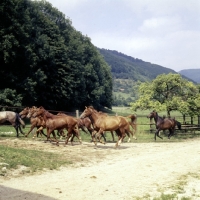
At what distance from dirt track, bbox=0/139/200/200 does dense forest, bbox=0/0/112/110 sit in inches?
731

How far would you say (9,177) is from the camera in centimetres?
886

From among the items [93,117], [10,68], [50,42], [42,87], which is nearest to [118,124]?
[93,117]

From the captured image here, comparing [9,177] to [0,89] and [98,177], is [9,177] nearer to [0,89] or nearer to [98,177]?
[98,177]

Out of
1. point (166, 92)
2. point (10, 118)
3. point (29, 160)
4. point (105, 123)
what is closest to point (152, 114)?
point (166, 92)

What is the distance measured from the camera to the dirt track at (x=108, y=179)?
7.52 metres

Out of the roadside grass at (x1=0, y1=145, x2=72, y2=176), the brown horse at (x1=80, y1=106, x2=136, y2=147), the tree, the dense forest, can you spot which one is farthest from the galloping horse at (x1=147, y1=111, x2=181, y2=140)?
the dense forest

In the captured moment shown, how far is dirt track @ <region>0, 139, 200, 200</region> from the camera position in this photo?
24.7 ft

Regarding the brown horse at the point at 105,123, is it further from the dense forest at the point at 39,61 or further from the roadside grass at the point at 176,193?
the dense forest at the point at 39,61

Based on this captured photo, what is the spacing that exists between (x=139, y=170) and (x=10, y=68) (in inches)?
966

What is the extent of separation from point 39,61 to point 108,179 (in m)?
29.1

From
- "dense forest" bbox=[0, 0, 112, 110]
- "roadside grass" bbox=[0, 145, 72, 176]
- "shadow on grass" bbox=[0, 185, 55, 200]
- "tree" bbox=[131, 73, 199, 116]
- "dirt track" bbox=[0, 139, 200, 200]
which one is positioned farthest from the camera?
"dense forest" bbox=[0, 0, 112, 110]

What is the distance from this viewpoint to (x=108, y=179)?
9117 mm

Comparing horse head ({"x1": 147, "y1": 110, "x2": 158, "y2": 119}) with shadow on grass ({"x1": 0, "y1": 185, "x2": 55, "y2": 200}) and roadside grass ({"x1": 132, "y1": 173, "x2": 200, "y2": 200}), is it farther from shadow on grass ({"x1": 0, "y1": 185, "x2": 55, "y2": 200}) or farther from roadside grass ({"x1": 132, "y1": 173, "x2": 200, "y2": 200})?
shadow on grass ({"x1": 0, "y1": 185, "x2": 55, "y2": 200})

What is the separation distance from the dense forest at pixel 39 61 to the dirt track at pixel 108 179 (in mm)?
18576
